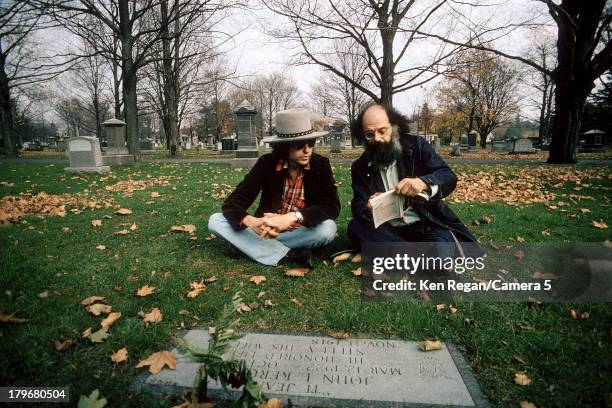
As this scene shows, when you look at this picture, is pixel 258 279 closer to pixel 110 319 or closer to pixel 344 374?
pixel 110 319

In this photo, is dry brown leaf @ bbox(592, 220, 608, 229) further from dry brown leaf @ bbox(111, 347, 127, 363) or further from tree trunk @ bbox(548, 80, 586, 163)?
tree trunk @ bbox(548, 80, 586, 163)

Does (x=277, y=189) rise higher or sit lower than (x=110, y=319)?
higher

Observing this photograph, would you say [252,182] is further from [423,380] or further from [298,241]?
[423,380]

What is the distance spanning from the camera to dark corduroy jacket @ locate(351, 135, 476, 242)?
3.15m

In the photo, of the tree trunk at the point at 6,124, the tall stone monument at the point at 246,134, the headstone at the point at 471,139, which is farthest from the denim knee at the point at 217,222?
the headstone at the point at 471,139

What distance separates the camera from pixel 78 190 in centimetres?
773

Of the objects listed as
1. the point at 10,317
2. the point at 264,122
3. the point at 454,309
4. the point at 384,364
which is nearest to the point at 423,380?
the point at 384,364

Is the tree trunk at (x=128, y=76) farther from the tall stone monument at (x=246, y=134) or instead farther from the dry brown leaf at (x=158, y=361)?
the dry brown leaf at (x=158, y=361)

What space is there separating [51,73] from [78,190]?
22.4 feet

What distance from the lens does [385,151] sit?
3252mm

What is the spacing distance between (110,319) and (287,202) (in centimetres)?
192

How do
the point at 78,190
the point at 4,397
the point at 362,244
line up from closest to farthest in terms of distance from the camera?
1. the point at 4,397
2. the point at 362,244
3. the point at 78,190

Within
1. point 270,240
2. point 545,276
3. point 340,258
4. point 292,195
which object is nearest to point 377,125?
point 292,195

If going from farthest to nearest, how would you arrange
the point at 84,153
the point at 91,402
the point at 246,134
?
1. the point at 246,134
2. the point at 84,153
3. the point at 91,402
